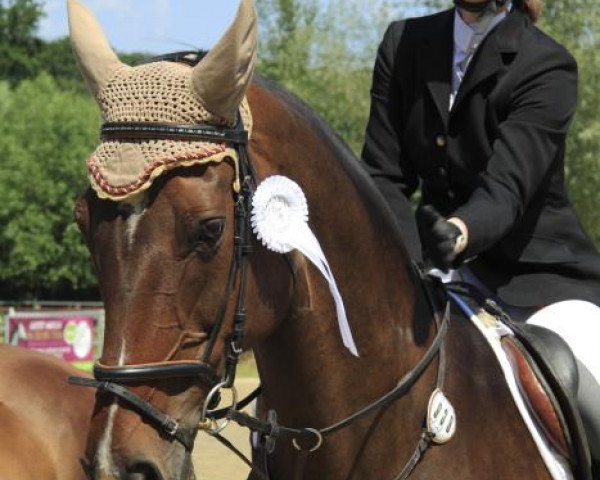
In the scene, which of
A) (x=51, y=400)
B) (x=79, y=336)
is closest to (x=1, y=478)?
(x=51, y=400)

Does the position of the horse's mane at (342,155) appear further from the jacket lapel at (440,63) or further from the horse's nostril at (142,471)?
the horse's nostril at (142,471)

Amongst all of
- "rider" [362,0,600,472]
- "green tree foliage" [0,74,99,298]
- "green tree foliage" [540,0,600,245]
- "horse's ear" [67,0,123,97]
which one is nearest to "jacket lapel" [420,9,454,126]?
"rider" [362,0,600,472]

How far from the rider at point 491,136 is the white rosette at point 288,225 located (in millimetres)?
463

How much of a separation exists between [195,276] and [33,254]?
40.7 meters

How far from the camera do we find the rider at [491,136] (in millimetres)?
3709

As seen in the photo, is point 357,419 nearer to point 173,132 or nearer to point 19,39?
point 173,132

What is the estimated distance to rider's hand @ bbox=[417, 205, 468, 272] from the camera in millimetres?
3381

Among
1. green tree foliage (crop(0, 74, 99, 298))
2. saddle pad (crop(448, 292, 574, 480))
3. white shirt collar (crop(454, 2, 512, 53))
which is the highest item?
white shirt collar (crop(454, 2, 512, 53))

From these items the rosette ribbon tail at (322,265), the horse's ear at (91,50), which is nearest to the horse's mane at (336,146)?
the horse's ear at (91,50)

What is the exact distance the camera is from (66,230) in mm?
43219

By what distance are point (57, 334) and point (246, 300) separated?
17.6 metres

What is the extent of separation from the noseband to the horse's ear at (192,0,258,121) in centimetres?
8

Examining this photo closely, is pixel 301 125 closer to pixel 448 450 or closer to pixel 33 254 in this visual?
pixel 448 450

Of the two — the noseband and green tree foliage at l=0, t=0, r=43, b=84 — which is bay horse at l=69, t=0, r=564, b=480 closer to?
the noseband
